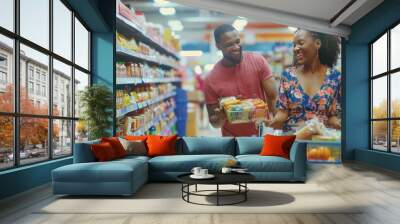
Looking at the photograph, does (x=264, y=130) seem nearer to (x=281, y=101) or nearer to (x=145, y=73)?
(x=281, y=101)

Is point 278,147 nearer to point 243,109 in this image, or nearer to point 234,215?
point 234,215

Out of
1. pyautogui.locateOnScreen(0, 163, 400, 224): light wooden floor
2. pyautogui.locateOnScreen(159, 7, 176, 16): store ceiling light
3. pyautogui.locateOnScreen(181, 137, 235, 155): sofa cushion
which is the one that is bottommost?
pyautogui.locateOnScreen(0, 163, 400, 224): light wooden floor

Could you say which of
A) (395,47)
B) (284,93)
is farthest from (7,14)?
(395,47)

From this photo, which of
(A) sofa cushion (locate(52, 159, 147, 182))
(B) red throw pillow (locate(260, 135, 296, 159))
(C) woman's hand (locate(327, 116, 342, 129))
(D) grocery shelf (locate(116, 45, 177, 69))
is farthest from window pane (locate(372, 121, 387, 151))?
(A) sofa cushion (locate(52, 159, 147, 182))

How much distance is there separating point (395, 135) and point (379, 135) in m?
0.87

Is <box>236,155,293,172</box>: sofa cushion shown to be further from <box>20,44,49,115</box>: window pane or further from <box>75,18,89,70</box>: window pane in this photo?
<box>75,18,89,70</box>: window pane

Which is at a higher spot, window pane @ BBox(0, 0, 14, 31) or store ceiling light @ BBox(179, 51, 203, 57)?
store ceiling light @ BBox(179, 51, 203, 57)

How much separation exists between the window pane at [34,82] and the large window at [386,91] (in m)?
6.44

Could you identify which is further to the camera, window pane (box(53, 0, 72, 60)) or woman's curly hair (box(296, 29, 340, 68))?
woman's curly hair (box(296, 29, 340, 68))

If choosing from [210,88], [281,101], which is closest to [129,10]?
[210,88]

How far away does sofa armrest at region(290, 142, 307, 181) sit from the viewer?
5844 millimetres

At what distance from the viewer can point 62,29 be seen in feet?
22.2

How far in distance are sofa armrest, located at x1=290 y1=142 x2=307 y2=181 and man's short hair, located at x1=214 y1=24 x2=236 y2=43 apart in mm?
4119

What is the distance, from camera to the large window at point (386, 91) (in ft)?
25.8
